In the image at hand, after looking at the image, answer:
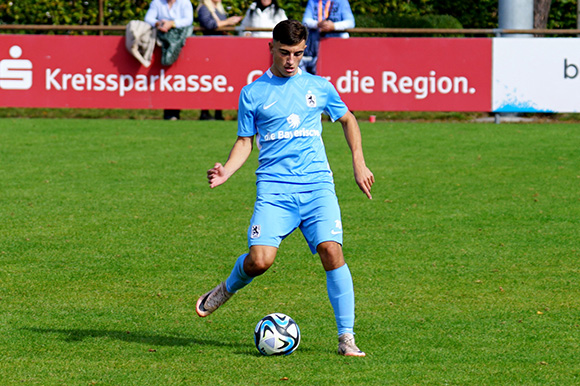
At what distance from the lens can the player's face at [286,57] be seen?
622 cm

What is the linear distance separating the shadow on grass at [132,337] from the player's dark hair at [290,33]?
6.68 ft

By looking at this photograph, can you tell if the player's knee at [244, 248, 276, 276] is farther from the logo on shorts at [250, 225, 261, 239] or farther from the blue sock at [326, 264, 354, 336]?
the blue sock at [326, 264, 354, 336]

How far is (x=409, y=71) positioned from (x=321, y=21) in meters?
1.88

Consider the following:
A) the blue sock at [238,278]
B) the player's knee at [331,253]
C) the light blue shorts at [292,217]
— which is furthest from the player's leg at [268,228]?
the player's knee at [331,253]

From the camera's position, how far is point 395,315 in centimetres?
732

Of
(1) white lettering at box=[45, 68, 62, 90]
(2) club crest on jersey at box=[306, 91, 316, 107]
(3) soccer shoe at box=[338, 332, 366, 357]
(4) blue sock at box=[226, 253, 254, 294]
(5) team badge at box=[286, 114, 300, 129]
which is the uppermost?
(2) club crest on jersey at box=[306, 91, 316, 107]

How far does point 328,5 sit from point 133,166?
568 cm

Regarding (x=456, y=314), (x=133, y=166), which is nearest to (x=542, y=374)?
(x=456, y=314)

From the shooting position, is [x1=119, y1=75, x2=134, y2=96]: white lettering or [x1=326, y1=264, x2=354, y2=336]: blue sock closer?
[x1=326, y1=264, x2=354, y2=336]: blue sock

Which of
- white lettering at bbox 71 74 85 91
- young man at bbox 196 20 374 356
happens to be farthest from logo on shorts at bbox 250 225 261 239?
white lettering at bbox 71 74 85 91

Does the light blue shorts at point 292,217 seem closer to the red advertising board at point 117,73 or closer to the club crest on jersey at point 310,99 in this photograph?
the club crest on jersey at point 310,99

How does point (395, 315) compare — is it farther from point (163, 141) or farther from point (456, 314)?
point (163, 141)

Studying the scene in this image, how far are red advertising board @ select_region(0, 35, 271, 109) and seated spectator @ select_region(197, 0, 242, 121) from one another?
0.58m

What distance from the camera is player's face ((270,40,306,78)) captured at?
6.22 meters
